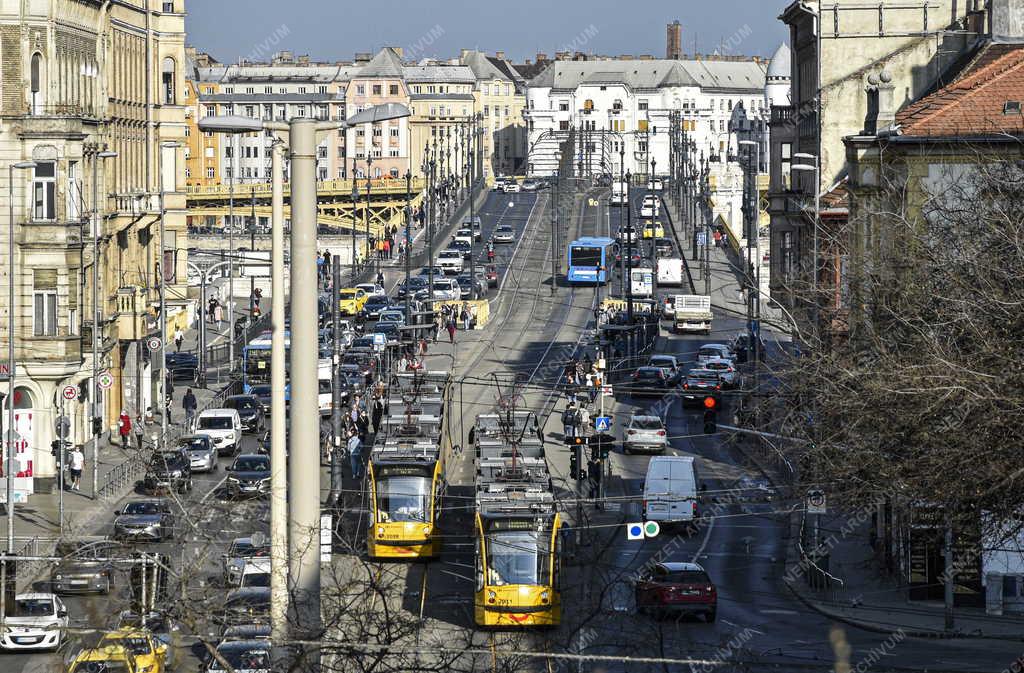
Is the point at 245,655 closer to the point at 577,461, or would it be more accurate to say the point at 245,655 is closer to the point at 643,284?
the point at 577,461

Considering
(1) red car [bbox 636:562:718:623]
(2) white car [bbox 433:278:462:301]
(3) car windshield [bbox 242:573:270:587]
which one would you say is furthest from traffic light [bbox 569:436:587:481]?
(2) white car [bbox 433:278:462:301]

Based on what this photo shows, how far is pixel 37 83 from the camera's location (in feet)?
197

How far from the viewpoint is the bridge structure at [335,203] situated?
158 metres

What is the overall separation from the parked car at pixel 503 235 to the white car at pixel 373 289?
29840mm

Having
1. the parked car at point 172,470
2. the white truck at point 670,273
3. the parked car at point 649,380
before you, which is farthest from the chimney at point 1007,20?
the white truck at point 670,273

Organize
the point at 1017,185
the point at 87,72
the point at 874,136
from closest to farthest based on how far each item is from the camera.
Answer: the point at 1017,185 < the point at 874,136 < the point at 87,72

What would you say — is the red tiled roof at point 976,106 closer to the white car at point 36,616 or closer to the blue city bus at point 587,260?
the white car at point 36,616

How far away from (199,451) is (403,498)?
1557cm

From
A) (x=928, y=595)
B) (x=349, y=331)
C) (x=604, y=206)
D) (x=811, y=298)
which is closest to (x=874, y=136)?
(x=811, y=298)

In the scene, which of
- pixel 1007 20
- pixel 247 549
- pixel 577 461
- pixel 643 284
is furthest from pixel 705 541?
pixel 643 284

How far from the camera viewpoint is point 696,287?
388 feet

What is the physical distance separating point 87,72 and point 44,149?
255 inches

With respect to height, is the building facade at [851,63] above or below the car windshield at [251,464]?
above

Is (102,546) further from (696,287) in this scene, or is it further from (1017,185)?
(696,287)
